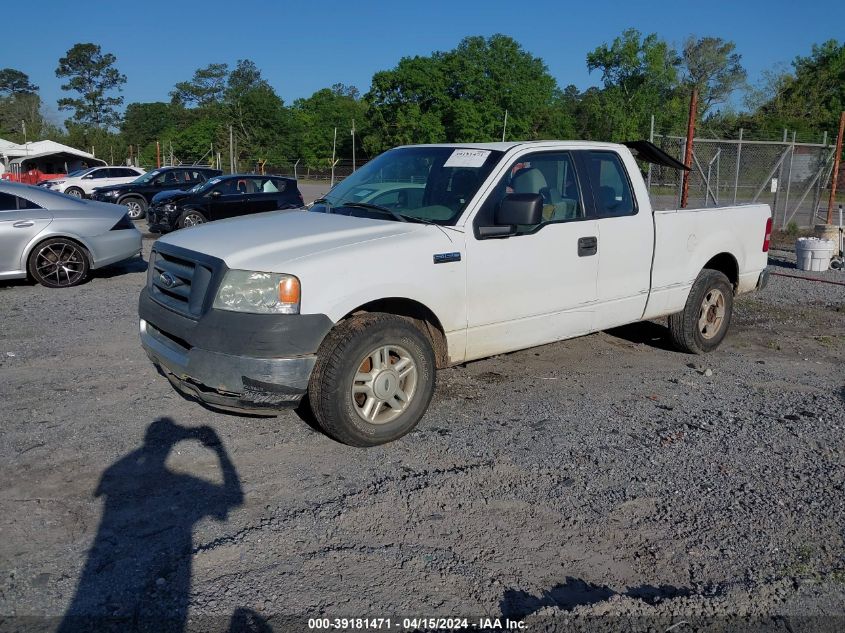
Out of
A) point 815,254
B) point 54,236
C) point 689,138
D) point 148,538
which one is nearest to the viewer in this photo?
point 148,538

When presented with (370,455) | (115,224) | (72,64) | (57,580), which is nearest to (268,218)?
(370,455)

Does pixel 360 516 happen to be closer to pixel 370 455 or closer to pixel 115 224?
pixel 370 455

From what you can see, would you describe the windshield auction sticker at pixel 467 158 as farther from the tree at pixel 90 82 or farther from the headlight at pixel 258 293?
the tree at pixel 90 82

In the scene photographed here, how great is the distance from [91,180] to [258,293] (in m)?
28.4

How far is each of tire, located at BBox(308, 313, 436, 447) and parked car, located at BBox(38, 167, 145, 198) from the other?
88.7 feet

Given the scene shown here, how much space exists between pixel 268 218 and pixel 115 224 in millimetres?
6019

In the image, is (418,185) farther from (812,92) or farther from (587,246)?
(812,92)

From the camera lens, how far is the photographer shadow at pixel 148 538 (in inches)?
116

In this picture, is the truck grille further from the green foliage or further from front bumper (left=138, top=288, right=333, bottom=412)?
the green foliage

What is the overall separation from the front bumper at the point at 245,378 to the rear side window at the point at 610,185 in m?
2.83

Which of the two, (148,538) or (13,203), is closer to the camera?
(148,538)

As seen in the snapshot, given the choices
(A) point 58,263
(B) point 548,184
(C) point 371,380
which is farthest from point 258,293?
(A) point 58,263

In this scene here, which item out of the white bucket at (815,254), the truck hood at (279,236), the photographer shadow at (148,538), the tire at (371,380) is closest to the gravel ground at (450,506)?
the photographer shadow at (148,538)

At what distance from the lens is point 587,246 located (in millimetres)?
5605
